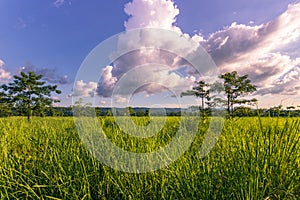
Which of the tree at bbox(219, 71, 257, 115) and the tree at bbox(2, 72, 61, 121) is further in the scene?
the tree at bbox(2, 72, 61, 121)

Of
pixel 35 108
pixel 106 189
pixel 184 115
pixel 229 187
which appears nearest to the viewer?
pixel 229 187

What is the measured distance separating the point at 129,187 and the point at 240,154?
1.00 m

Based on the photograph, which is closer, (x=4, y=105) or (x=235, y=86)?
(x=235, y=86)

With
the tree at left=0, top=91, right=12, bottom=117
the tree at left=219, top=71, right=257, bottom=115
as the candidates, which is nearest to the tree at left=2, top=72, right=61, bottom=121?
the tree at left=0, top=91, right=12, bottom=117

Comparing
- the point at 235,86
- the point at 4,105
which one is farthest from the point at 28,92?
the point at 235,86

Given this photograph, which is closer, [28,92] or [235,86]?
[235,86]

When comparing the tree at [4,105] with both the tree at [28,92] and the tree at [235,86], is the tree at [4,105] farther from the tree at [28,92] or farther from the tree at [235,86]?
the tree at [235,86]

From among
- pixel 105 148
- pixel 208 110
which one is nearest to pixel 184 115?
pixel 208 110

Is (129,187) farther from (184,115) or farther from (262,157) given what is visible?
(184,115)

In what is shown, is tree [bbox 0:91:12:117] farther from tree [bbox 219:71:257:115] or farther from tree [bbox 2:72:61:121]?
tree [bbox 219:71:257:115]

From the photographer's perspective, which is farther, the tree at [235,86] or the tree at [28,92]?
the tree at [28,92]

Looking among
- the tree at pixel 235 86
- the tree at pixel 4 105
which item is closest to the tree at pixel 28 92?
the tree at pixel 4 105

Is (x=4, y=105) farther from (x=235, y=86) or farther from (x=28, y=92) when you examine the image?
(x=235, y=86)

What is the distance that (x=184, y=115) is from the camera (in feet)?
20.0
